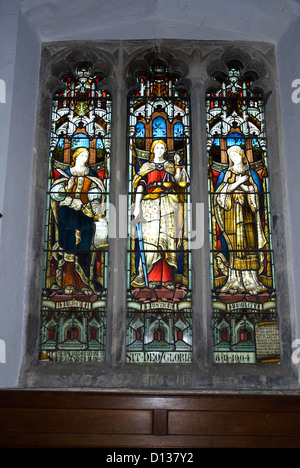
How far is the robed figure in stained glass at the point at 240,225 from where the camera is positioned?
4.75 m

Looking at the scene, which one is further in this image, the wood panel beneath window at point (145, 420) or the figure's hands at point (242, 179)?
the figure's hands at point (242, 179)

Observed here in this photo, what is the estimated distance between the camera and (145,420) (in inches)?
141

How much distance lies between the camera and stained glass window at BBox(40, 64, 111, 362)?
15.1 feet

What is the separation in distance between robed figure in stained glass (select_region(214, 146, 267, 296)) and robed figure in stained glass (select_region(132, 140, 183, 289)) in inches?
14.2

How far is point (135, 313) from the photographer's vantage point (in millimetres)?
4625

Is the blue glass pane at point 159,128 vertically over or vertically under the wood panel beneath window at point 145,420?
over

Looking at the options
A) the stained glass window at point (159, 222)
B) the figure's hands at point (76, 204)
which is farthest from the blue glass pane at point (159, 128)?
the figure's hands at point (76, 204)

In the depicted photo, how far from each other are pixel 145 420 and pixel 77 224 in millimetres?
1880

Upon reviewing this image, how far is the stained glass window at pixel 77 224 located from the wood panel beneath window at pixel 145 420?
914mm

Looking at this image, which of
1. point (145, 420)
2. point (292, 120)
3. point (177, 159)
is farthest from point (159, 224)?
point (145, 420)

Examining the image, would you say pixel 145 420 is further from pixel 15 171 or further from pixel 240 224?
pixel 15 171

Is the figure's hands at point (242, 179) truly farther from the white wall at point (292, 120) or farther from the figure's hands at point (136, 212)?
the figure's hands at point (136, 212)

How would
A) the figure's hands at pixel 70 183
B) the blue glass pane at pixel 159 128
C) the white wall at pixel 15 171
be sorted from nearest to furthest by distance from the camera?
the white wall at pixel 15 171
the figure's hands at pixel 70 183
the blue glass pane at pixel 159 128
